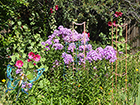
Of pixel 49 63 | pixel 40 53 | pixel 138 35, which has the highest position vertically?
pixel 40 53

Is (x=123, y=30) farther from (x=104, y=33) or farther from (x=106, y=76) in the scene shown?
(x=106, y=76)

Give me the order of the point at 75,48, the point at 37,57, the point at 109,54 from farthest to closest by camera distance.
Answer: the point at 75,48 → the point at 109,54 → the point at 37,57

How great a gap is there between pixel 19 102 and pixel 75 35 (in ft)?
5.31

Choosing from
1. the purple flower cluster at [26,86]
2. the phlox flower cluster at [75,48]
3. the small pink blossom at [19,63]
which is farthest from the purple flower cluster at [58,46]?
the purple flower cluster at [26,86]

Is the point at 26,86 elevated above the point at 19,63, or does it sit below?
below

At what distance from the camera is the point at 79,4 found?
167 inches

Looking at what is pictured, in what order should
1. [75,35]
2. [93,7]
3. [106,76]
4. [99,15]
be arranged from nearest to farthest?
1. [106,76]
2. [75,35]
3. [93,7]
4. [99,15]

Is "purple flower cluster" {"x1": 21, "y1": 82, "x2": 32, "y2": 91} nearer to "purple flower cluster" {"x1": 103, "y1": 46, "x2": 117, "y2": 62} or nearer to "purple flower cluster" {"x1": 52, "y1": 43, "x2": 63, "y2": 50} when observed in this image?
"purple flower cluster" {"x1": 52, "y1": 43, "x2": 63, "y2": 50}

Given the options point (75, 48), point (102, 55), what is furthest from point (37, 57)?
point (102, 55)

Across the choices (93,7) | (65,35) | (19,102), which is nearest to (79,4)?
(93,7)

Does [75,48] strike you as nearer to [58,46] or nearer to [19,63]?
[58,46]

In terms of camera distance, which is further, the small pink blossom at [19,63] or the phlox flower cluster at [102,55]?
the phlox flower cluster at [102,55]

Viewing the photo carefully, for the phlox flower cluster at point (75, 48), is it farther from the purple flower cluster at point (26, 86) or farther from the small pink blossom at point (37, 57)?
the purple flower cluster at point (26, 86)

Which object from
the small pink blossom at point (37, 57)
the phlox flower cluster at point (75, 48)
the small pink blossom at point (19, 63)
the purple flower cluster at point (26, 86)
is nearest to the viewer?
the purple flower cluster at point (26, 86)
